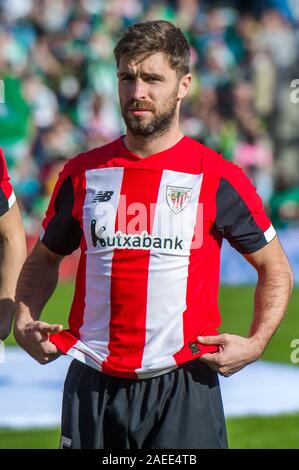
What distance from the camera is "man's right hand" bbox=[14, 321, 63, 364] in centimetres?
464

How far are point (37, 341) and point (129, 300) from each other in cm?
40

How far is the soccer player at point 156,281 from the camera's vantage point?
4574 mm

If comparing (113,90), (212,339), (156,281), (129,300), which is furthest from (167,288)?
(113,90)

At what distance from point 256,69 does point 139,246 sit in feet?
42.9

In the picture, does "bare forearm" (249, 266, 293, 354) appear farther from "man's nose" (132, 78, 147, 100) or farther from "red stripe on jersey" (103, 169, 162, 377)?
"man's nose" (132, 78, 147, 100)

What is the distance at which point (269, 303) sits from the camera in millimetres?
4629

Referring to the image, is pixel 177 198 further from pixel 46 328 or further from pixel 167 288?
pixel 46 328

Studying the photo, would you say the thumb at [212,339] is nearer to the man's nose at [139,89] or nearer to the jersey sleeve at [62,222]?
the jersey sleeve at [62,222]

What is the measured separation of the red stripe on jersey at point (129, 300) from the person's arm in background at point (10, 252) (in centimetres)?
65

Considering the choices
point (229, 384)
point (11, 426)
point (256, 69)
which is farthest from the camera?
point (256, 69)

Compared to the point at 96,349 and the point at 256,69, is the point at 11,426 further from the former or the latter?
the point at 256,69

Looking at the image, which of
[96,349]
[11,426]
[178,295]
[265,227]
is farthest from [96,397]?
[11,426]

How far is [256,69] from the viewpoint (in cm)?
1734
